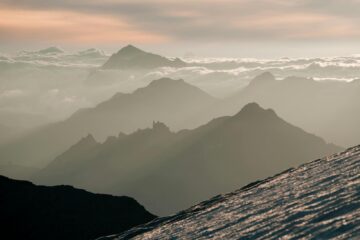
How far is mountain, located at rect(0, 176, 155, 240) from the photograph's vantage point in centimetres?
15112

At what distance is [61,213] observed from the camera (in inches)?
6250

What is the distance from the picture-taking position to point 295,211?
97.5ft

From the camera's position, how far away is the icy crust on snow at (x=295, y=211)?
2480 cm

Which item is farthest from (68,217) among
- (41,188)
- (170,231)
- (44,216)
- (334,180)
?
(334,180)

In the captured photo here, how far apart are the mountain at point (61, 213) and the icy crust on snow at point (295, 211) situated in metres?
110

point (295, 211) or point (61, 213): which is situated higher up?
point (61, 213)

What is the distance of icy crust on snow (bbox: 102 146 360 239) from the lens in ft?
81.4

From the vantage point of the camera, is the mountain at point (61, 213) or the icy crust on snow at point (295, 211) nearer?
the icy crust on snow at point (295, 211)

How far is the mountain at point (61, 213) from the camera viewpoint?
496ft

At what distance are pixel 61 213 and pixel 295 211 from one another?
135746mm

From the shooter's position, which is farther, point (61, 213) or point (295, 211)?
point (61, 213)

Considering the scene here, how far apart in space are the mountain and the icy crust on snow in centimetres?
10982

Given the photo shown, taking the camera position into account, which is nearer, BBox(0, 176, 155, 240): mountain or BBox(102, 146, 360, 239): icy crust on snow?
BBox(102, 146, 360, 239): icy crust on snow

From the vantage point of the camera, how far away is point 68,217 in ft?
516
